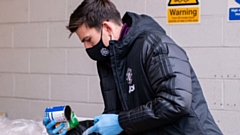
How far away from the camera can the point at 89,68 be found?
296 centimetres

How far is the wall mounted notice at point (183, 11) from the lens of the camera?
262 cm

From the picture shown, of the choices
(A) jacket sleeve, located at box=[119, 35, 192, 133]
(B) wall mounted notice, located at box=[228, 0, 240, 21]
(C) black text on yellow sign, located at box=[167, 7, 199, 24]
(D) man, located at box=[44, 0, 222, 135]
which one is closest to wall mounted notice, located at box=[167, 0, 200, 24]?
(C) black text on yellow sign, located at box=[167, 7, 199, 24]

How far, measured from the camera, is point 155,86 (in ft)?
4.59

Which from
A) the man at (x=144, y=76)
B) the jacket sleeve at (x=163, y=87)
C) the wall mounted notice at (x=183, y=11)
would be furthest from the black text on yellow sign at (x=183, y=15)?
the jacket sleeve at (x=163, y=87)

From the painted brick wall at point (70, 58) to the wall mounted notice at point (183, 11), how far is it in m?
0.03

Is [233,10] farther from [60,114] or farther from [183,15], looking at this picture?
[60,114]

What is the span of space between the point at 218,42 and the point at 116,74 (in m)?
1.23

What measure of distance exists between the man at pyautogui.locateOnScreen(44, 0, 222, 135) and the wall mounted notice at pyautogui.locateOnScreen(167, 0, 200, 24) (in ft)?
3.49

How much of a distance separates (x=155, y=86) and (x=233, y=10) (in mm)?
A: 1336

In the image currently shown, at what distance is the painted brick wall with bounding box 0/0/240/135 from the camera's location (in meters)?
2.55

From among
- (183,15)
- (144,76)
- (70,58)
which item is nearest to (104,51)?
(144,76)

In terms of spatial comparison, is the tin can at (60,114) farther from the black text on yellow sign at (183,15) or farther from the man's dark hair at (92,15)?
the black text on yellow sign at (183,15)

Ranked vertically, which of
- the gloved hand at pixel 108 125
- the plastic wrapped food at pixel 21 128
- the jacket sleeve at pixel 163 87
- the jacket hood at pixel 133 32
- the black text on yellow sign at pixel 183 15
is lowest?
the plastic wrapped food at pixel 21 128

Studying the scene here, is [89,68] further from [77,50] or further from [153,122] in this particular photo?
[153,122]
